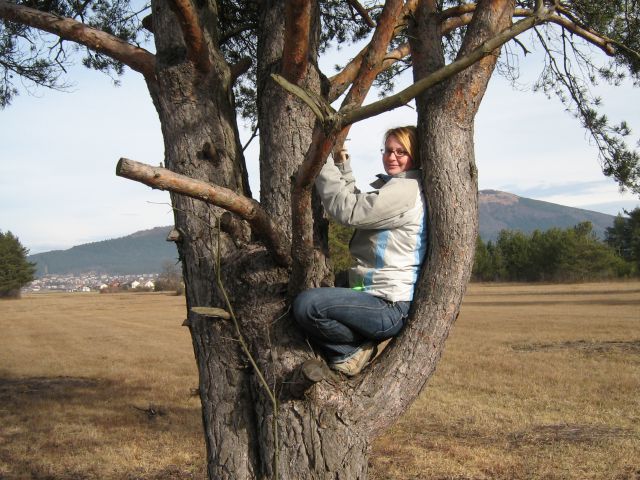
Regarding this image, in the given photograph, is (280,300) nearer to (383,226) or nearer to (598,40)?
(383,226)

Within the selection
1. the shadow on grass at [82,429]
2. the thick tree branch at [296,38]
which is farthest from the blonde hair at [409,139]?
the shadow on grass at [82,429]

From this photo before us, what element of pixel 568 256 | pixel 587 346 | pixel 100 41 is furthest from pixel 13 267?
pixel 100 41

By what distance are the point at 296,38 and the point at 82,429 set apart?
7.26 m

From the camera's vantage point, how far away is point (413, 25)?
3264mm

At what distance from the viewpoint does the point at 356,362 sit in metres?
2.89

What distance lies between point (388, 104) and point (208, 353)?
1505 mm

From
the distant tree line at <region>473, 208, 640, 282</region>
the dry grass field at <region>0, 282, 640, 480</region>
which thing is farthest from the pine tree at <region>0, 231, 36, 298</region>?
the dry grass field at <region>0, 282, 640, 480</region>

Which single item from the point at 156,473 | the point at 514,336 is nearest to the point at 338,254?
the point at 514,336

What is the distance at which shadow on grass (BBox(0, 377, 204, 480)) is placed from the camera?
6.56 meters

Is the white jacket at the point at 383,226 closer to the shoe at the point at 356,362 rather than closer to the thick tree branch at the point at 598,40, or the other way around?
the shoe at the point at 356,362

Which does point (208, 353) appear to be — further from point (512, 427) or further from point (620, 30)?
point (512, 427)

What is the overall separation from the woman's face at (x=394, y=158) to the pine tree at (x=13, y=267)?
6973 centimetres

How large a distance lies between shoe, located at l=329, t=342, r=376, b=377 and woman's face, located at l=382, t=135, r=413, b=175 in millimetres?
850

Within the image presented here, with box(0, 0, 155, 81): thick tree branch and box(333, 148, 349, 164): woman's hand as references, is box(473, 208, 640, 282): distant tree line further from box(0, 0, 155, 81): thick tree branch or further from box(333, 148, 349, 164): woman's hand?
box(0, 0, 155, 81): thick tree branch
